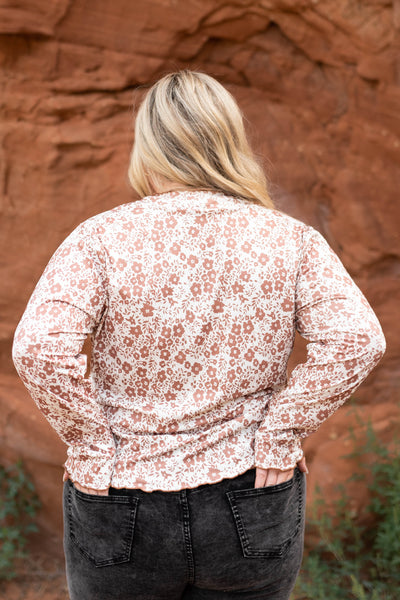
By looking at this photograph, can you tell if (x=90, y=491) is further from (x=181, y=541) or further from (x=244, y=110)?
(x=244, y=110)

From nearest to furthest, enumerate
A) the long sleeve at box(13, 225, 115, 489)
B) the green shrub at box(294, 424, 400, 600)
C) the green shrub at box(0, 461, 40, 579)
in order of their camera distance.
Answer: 1. the long sleeve at box(13, 225, 115, 489)
2. the green shrub at box(294, 424, 400, 600)
3. the green shrub at box(0, 461, 40, 579)

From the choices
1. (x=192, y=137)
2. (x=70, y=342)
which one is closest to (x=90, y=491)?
(x=70, y=342)

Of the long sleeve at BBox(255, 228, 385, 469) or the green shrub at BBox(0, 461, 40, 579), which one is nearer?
the long sleeve at BBox(255, 228, 385, 469)

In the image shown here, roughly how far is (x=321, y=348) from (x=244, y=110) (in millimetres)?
2013

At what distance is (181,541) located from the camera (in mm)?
1378

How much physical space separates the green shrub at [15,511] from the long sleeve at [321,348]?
1976 millimetres

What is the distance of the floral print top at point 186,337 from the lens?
4.47 feet

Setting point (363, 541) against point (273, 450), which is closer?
point (273, 450)

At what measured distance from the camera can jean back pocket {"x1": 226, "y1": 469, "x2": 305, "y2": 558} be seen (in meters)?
1.40

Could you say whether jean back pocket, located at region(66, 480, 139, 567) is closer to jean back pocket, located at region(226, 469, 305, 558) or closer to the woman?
the woman

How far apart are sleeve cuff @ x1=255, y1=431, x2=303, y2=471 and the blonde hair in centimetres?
Answer: 49

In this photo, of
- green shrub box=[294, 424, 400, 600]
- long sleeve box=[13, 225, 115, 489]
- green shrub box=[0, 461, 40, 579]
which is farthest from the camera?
green shrub box=[0, 461, 40, 579]

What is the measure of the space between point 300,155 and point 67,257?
2.08 m

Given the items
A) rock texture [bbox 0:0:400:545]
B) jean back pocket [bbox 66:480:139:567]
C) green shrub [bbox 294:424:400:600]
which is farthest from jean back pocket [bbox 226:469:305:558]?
rock texture [bbox 0:0:400:545]
